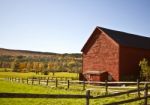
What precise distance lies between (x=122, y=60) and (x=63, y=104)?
23.3m

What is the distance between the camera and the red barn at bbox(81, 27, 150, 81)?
126 ft

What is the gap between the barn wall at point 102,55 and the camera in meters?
38.5

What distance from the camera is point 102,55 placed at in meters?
40.8

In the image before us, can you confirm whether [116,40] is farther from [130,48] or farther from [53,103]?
[53,103]

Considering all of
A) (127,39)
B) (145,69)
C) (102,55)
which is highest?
(127,39)

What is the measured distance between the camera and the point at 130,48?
40250mm

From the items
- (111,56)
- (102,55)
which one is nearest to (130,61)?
(111,56)

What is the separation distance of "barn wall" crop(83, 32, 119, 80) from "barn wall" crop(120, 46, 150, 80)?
909 millimetres

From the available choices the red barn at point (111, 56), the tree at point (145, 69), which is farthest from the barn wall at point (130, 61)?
the tree at point (145, 69)

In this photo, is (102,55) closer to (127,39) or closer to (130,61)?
(130,61)

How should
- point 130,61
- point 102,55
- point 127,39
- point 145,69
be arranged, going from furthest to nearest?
point 127,39 → point 102,55 → point 130,61 → point 145,69

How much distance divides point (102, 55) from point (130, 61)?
14.2 feet

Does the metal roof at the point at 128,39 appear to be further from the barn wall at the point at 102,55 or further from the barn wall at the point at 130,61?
the barn wall at the point at 102,55

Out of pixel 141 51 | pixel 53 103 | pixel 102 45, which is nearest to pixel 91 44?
pixel 102 45
